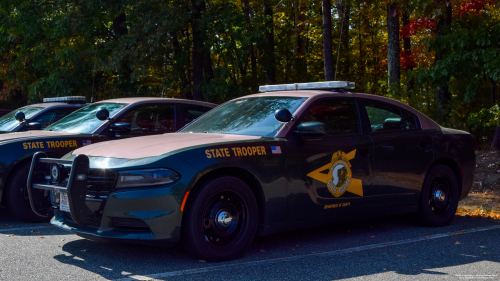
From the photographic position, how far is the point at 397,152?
638cm

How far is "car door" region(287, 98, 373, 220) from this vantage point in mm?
5406

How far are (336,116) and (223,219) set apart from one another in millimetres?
1907

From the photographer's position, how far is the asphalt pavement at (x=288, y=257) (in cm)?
453

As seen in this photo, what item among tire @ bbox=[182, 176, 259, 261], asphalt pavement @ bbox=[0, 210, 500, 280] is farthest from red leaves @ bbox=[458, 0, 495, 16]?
tire @ bbox=[182, 176, 259, 261]

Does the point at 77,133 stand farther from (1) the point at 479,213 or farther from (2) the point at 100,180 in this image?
(1) the point at 479,213

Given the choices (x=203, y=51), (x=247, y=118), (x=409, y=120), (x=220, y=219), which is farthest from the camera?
(x=203, y=51)

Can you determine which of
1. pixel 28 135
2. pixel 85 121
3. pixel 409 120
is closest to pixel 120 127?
pixel 85 121

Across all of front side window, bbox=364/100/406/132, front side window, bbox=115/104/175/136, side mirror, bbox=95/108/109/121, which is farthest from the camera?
front side window, bbox=115/104/175/136

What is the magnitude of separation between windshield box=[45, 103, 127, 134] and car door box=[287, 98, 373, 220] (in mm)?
3461

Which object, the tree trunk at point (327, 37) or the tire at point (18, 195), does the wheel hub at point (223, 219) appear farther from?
the tree trunk at point (327, 37)

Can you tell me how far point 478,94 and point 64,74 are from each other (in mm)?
13615

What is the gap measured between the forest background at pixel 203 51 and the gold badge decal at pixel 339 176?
269 inches

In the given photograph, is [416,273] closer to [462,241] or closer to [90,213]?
[462,241]

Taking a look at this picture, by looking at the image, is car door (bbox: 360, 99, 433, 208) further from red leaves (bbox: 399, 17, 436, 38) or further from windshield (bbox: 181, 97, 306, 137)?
red leaves (bbox: 399, 17, 436, 38)
